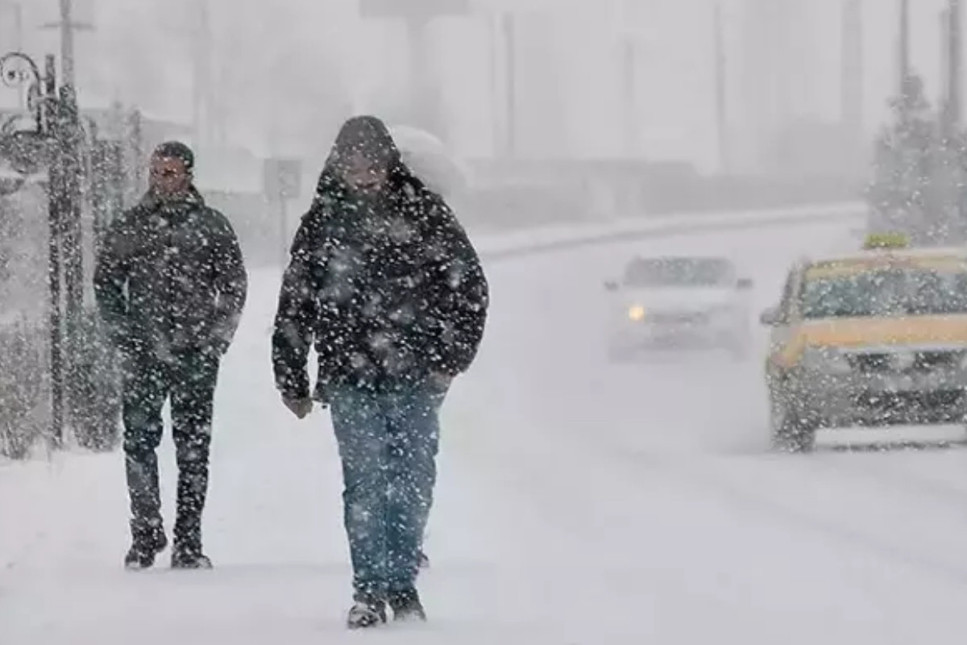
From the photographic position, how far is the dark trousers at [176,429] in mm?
10406

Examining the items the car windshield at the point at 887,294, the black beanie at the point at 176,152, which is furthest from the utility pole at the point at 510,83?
the black beanie at the point at 176,152

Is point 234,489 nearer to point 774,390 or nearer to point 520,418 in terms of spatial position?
point 774,390

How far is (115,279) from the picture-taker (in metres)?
10.6

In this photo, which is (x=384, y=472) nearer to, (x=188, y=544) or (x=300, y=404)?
(x=300, y=404)

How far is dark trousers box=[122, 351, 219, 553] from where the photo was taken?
1041 cm

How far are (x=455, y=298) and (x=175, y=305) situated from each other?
6.93 feet

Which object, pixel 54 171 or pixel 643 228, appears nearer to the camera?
pixel 54 171

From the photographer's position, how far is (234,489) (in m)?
14.5

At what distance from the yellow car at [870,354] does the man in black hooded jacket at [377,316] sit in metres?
9.17

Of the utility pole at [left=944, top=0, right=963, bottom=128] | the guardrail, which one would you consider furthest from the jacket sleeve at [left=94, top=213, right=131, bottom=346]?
the guardrail

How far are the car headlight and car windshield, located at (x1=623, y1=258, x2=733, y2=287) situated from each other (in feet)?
47.5

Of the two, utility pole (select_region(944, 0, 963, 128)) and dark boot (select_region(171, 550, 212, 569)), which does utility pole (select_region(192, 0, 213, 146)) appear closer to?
utility pole (select_region(944, 0, 963, 128))

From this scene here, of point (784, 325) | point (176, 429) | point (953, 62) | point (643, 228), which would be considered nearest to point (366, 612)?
point (176, 429)

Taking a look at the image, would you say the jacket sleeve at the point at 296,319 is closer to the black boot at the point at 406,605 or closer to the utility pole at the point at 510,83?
the black boot at the point at 406,605
